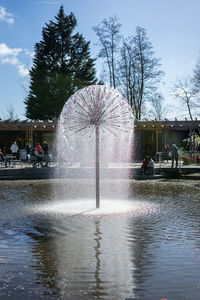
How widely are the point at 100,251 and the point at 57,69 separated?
35.3 metres

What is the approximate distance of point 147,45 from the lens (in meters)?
31.5

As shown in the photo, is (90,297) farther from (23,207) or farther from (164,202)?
(164,202)

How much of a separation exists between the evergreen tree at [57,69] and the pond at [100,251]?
29.2 meters

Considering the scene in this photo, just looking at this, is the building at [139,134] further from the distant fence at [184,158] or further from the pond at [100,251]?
the pond at [100,251]

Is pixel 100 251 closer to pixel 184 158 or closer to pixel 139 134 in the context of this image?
pixel 184 158

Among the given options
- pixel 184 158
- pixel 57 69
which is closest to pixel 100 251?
pixel 184 158

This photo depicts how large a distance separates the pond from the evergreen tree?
2918 cm

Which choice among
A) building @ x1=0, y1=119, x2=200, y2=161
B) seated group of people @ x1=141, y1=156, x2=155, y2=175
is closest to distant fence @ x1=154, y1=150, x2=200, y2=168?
building @ x1=0, y1=119, x2=200, y2=161

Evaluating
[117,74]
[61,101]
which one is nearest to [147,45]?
[117,74]

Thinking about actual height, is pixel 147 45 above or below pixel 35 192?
above

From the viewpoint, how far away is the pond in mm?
3766

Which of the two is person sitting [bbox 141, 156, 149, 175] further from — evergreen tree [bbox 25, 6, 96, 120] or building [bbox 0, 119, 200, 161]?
evergreen tree [bbox 25, 6, 96, 120]

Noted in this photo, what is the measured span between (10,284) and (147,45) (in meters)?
30.1

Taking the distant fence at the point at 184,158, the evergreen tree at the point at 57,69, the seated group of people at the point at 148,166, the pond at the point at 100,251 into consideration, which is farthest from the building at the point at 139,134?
the pond at the point at 100,251
